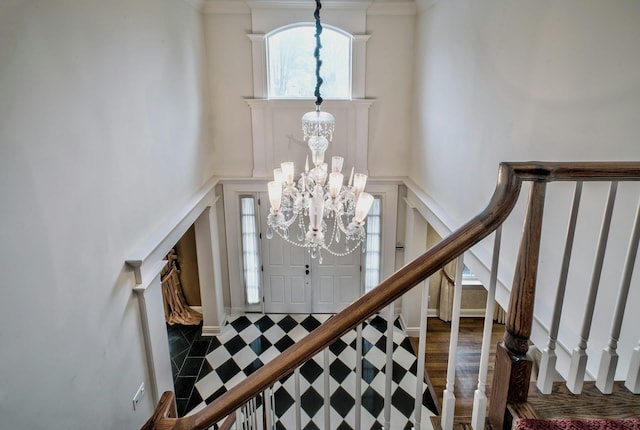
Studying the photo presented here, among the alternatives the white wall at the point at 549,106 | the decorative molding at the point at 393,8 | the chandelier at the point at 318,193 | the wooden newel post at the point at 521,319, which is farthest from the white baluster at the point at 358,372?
the decorative molding at the point at 393,8

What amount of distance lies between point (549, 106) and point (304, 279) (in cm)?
480

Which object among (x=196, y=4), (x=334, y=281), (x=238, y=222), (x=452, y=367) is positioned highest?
(x=196, y=4)

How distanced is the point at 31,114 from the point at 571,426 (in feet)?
8.83

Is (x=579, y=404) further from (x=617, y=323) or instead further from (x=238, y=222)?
(x=238, y=222)

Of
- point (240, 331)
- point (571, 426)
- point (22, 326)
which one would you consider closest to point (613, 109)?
point (571, 426)

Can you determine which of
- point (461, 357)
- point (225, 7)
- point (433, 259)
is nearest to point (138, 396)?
point (433, 259)

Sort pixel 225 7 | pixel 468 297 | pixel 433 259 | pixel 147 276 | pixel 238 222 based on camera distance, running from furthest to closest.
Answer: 1. pixel 468 297
2. pixel 238 222
3. pixel 225 7
4. pixel 147 276
5. pixel 433 259

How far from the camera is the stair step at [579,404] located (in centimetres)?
116

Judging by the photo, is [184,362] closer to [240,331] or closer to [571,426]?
[240,331]

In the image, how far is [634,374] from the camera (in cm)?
124

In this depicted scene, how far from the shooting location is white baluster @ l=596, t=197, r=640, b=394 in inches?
44.9

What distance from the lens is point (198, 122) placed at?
16.6 feet

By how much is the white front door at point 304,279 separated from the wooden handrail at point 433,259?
505 cm

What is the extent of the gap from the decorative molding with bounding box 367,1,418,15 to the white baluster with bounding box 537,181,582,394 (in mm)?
5023
